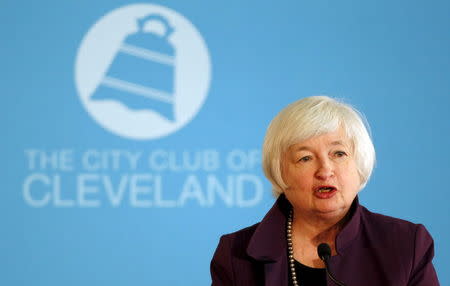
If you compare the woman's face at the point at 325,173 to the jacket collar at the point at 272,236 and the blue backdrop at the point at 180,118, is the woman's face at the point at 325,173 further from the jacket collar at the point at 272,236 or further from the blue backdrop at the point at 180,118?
the blue backdrop at the point at 180,118

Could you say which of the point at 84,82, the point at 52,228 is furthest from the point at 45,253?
the point at 84,82

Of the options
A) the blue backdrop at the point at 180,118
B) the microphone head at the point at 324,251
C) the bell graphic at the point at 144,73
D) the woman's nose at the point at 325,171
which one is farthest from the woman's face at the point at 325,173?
the bell graphic at the point at 144,73

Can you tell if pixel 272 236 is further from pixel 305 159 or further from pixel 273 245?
pixel 305 159

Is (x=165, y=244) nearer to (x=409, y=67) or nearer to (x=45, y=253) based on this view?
(x=45, y=253)

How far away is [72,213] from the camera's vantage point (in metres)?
3.01

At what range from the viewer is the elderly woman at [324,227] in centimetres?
163

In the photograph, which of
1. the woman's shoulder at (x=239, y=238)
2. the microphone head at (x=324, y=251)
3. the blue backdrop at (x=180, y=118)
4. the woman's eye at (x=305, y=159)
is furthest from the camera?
the blue backdrop at (x=180, y=118)

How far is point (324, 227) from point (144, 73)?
154 centimetres

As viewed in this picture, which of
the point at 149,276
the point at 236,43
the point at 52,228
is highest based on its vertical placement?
the point at 236,43

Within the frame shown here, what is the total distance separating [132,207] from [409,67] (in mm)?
1503

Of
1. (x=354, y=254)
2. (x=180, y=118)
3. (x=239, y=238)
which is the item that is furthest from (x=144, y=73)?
(x=354, y=254)

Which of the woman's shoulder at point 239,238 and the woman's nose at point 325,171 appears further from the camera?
the woman's shoulder at point 239,238

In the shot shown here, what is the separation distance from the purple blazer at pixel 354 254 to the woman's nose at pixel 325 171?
0.16 m

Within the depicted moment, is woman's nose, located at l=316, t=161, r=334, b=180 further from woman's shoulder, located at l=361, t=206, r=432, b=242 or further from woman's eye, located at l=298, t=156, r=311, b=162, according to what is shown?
woman's shoulder, located at l=361, t=206, r=432, b=242
